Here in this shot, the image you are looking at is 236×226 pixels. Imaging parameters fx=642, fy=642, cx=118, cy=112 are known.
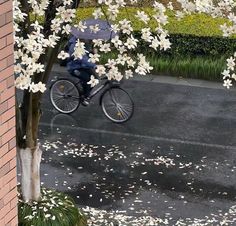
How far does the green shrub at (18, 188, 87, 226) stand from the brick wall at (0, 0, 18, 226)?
7.43 ft

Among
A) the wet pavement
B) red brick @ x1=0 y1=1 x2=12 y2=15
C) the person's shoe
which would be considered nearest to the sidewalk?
the wet pavement

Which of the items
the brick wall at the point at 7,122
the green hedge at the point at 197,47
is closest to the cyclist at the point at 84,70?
the green hedge at the point at 197,47

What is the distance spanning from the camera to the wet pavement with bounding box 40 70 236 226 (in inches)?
356

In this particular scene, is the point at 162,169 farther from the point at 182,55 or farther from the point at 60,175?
the point at 182,55

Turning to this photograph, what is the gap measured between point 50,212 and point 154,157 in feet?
10.8

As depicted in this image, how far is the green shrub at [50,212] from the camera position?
7473 mm

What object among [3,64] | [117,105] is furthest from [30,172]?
[117,105]

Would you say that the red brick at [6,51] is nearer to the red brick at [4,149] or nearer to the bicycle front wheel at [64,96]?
the red brick at [4,149]

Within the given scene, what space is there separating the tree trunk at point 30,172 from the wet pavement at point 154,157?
56.0 inches

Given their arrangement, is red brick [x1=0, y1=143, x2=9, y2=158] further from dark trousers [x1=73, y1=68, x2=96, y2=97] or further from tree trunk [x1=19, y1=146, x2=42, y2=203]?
dark trousers [x1=73, y1=68, x2=96, y2=97]

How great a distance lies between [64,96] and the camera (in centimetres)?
1240

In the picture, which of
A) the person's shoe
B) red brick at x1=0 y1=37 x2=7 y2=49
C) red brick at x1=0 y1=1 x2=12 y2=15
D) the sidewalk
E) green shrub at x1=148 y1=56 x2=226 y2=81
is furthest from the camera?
green shrub at x1=148 y1=56 x2=226 y2=81

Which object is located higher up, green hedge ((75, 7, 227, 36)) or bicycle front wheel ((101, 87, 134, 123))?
green hedge ((75, 7, 227, 36))

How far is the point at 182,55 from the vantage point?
14852mm
